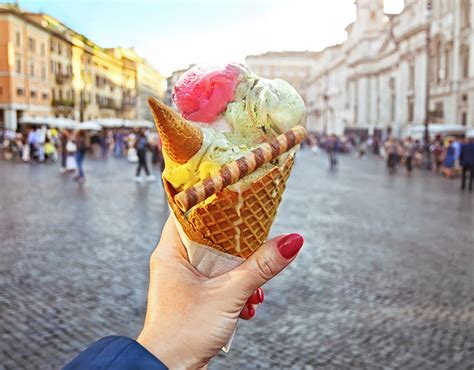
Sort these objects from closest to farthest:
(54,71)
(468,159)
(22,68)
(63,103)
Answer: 1. (468,159)
2. (22,68)
3. (54,71)
4. (63,103)

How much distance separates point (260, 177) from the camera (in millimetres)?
1420

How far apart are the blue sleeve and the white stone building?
27.5m

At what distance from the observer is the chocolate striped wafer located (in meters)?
1.26

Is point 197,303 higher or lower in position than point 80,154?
higher

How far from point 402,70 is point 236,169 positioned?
167 ft

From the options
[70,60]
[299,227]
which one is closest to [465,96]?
[299,227]

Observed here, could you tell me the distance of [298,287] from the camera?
5473 mm

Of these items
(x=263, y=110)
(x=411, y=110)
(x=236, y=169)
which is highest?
(x=411, y=110)

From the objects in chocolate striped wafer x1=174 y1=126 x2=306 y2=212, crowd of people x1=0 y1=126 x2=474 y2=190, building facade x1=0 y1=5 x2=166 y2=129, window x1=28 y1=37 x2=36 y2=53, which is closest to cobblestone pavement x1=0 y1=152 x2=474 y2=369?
chocolate striped wafer x1=174 y1=126 x2=306 y2=212

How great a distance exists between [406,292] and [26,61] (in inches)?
1829

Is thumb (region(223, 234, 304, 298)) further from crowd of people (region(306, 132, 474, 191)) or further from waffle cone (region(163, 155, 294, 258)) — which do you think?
crowd of people (region(306, 132, 474, 191))

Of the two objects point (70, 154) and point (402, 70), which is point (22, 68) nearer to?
point (70, 154)

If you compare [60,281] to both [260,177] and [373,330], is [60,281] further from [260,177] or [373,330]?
[260,177]

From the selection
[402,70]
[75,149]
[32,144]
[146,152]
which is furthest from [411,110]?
[75,149]
